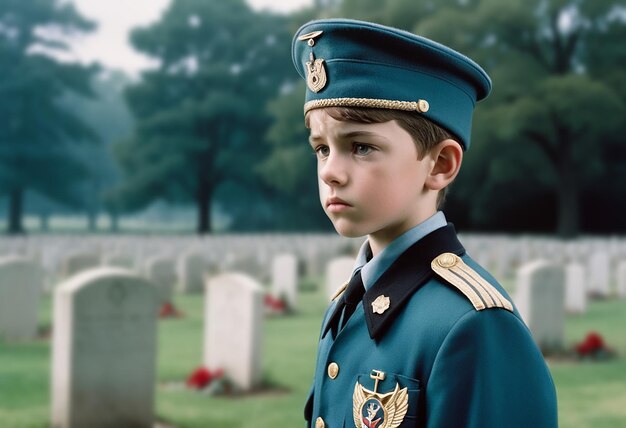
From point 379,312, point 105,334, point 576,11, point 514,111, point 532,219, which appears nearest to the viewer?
point 379,312

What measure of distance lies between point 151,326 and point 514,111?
74.8 ft

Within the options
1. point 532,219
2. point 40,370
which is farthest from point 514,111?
point 40,370

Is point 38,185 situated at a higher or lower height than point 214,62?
lower

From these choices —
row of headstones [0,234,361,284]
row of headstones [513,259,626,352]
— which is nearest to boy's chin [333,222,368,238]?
row of headstones [513,259,626,352]

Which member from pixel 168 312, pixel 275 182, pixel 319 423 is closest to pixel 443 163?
pixel 319 423

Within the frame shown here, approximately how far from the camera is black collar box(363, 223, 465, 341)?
1639mm

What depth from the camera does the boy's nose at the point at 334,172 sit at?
5.32 ft

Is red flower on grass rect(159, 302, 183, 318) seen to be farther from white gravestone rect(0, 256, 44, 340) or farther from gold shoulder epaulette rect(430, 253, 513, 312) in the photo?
gold shoulder epaulette rect(430, 253, 513, 312)

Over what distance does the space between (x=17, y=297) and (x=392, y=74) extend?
30.0 ft

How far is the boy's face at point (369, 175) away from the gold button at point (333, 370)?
32 cm

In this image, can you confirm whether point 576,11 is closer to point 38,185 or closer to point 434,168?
point 38,185

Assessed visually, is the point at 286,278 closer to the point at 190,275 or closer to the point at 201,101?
the point at 190,275

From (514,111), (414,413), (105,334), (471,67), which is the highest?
(514,111)

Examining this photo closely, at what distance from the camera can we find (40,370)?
7.80 meters
